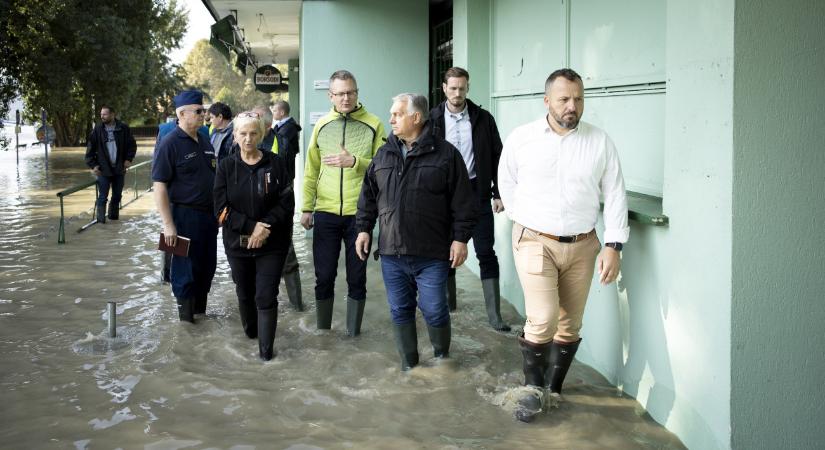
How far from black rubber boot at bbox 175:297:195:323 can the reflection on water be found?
147mm

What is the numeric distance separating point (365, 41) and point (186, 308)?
5.99 metres

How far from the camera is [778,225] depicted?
390 centimetres

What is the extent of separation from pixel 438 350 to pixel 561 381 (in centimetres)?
96

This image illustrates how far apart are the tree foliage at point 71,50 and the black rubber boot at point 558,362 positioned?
2487 centimetres

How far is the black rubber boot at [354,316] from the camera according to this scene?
21.9 feet

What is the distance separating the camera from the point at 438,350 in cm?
584

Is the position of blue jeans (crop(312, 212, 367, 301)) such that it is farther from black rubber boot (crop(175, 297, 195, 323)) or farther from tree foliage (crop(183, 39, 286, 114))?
tree foliage (crop(183, 39, 286, 114))

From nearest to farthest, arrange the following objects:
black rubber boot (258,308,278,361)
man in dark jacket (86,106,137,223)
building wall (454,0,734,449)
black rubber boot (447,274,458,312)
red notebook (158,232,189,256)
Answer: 1. building wall (454,0,734,449)
2. black rubber boot (258,308,278,361)
3. red notebook (158,232,189,256)
4. black rubber boot (447,274,458,312)
5. man in dark jacket (86,106,137,223)

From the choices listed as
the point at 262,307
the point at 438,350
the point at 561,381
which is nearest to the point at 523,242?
the point at 561,381

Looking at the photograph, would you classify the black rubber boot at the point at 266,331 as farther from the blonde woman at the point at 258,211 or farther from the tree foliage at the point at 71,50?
the tree foliage at the point at 71,50

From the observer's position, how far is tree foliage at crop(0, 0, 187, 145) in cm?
2723

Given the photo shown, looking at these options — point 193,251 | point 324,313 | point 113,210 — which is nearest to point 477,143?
point 324,313

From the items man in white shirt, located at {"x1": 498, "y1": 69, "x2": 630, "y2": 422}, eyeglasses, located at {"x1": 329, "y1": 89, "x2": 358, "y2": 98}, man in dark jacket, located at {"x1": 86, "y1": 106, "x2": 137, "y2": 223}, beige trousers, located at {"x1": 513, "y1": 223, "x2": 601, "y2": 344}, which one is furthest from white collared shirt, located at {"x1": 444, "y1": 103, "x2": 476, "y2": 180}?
man in dark jacket, located at {"x1": 86, "y1": 106, "x2": 137, "y2": 223}

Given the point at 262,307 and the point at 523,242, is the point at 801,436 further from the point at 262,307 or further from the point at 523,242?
the point at 262,307
